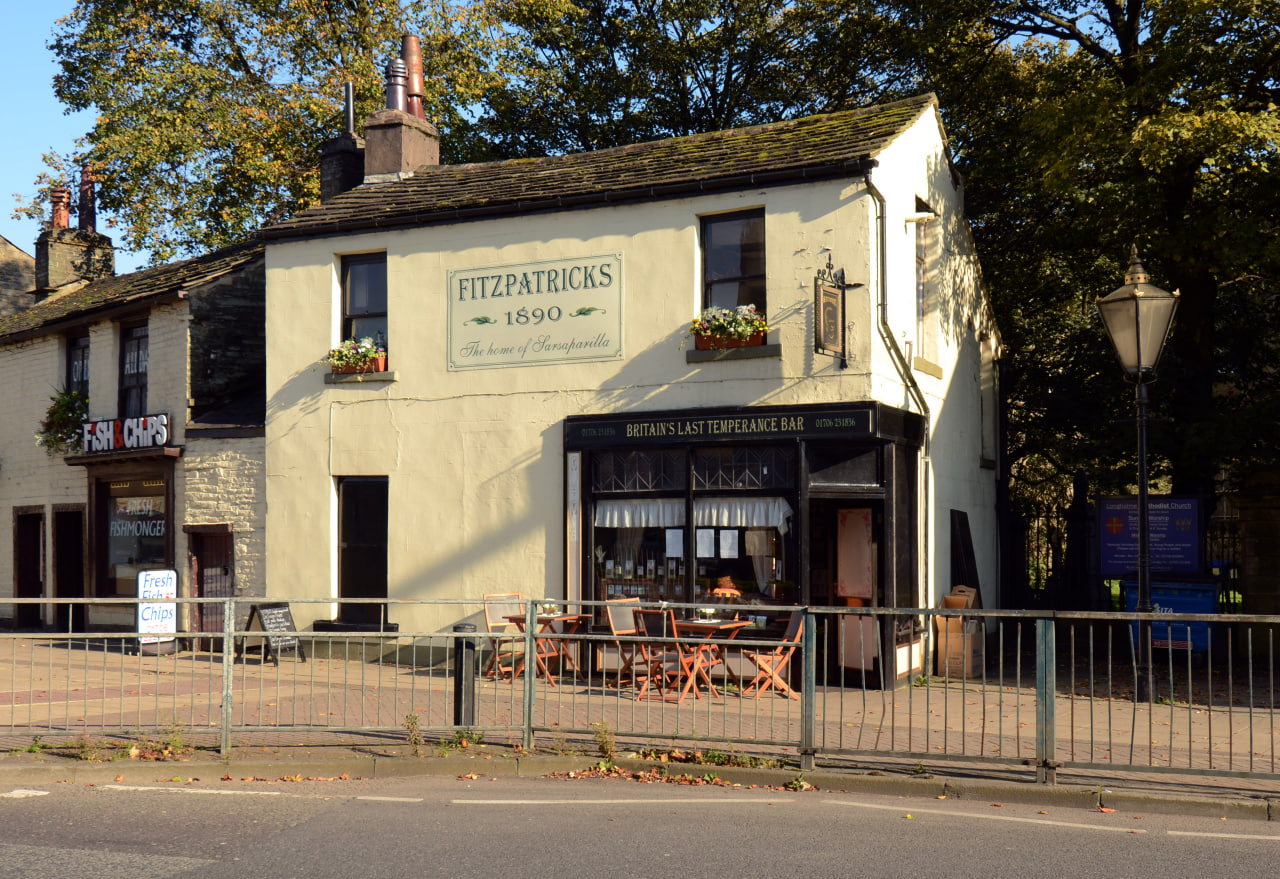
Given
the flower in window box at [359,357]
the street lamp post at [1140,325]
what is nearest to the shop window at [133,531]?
the flower in window box at [359,357]

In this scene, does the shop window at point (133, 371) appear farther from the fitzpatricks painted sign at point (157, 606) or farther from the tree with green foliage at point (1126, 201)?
the tree with green foliage at point (1126, 201)

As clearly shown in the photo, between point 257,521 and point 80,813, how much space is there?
1055cm

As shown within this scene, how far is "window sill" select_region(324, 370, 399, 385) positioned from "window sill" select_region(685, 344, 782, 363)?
4528 millimetres

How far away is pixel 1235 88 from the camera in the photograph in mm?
16219

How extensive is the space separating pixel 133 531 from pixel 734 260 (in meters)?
11.9

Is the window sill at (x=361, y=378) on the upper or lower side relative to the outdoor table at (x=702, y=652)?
upper

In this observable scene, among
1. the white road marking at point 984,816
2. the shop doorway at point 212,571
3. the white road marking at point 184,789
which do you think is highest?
the shop doorway at point 212,571

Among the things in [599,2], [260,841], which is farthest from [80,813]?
[599,2]

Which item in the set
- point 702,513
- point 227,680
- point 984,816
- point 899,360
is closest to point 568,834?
point 984,816

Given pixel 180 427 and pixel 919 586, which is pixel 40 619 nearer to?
pixel 180 427

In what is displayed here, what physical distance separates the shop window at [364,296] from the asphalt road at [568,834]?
371 inches

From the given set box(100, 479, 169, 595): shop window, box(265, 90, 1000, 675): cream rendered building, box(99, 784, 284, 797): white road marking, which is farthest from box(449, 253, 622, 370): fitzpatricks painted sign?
box(99, 784, 284, 797): white road marking

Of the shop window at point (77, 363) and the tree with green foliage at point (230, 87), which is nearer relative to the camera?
the shop window at point (77, 363)

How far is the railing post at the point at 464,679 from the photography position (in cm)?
1008
